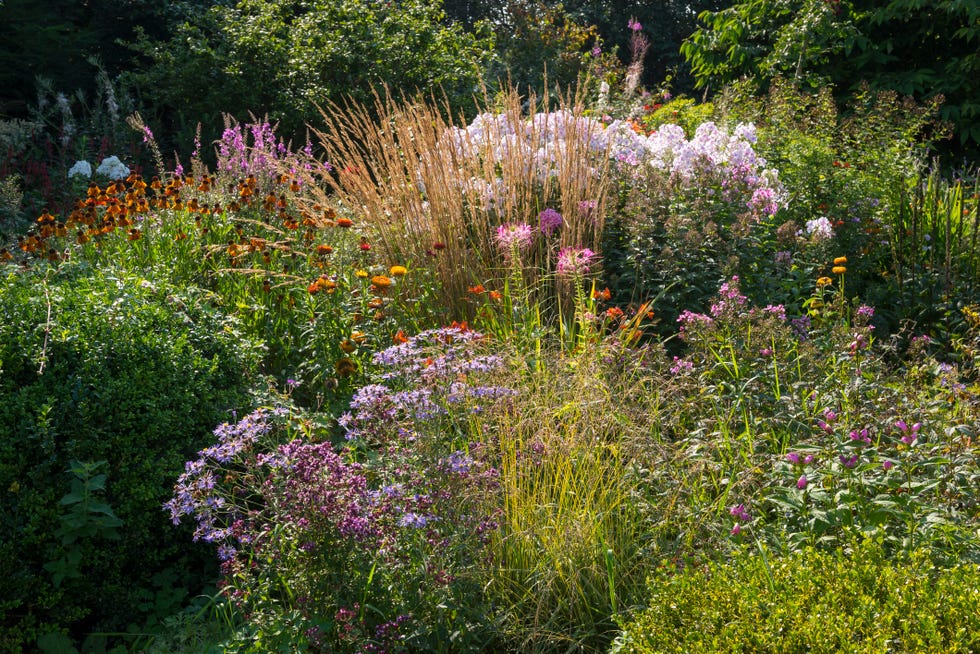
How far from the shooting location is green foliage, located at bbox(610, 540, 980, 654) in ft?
6.13

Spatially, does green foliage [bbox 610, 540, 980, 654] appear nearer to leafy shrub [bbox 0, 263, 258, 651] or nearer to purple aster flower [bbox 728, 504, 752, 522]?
purple aster flower [bbox 728, 504, 752, 522]

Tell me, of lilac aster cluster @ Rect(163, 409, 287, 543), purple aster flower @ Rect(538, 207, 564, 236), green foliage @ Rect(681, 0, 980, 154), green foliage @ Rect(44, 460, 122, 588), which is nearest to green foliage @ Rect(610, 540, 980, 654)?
lilac aster cluster @ Rect(163, 409, 287, 543)

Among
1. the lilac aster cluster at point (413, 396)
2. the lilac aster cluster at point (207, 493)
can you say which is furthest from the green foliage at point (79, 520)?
the lilac aster cluster at point (413, 396)

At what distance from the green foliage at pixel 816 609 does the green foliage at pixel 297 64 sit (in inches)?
343

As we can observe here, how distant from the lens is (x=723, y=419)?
330cm

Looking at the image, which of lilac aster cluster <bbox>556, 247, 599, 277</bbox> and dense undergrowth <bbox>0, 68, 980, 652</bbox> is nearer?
dense undergrowth <bbox>0, 68, 980, 652</bbox>

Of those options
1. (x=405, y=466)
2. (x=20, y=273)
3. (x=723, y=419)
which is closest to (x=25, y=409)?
(x=20, y=273)

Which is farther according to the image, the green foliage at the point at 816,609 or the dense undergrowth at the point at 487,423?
the dense undergrowth at the point at 487,423

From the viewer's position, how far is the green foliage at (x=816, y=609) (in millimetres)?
1867

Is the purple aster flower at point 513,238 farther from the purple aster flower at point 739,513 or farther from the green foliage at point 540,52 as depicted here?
the green foliage at point 540,52

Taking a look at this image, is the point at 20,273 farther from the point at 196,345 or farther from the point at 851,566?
the point at 851,566

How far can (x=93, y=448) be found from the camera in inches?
121

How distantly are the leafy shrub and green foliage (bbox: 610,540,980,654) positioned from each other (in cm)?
186

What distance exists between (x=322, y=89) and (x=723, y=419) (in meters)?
7.56
